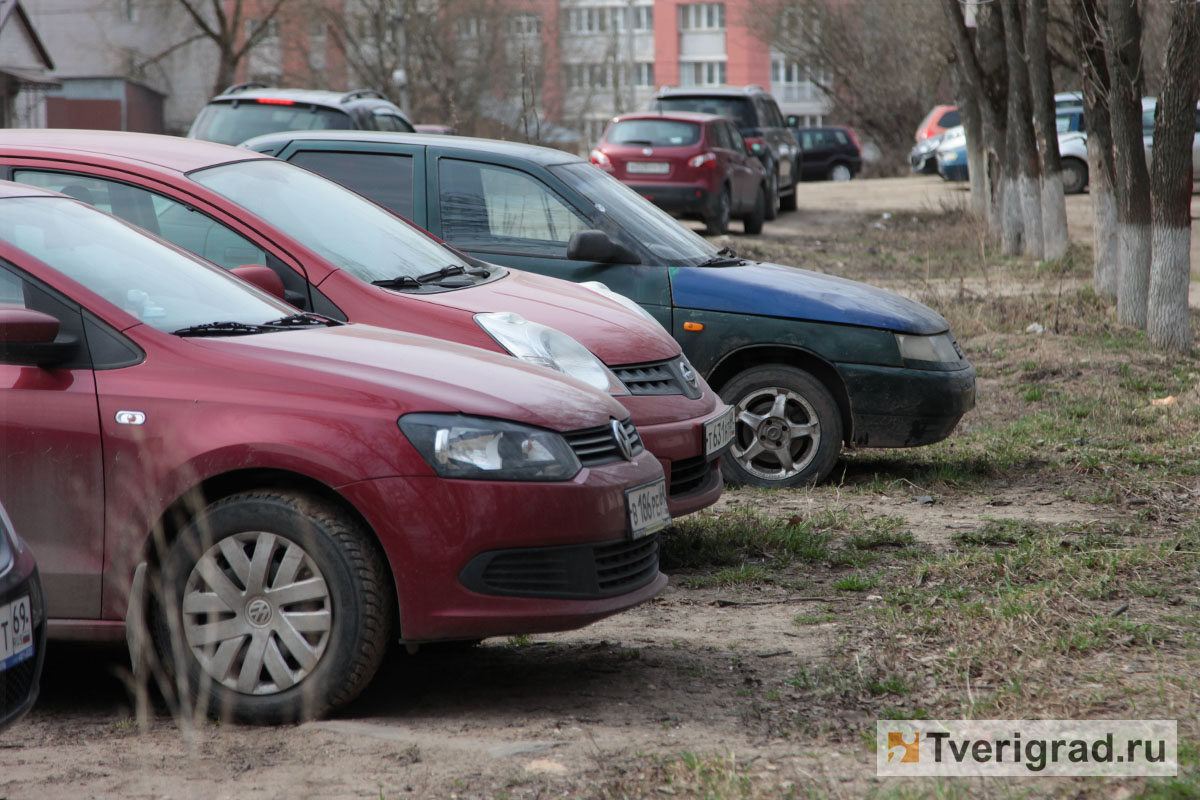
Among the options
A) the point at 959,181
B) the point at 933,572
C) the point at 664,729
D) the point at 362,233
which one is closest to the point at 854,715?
the point at 664,729

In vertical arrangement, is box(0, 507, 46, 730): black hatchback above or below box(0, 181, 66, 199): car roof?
below

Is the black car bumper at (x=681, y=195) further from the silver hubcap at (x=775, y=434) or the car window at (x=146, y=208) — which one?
the car window at (x=146, y=208)

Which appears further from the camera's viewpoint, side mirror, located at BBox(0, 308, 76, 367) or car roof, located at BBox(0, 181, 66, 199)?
car roof, located at BBox(0, 181, 66, 199)

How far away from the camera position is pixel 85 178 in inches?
204

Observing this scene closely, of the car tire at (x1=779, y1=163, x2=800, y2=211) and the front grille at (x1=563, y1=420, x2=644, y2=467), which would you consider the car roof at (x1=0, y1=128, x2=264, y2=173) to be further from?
the car tire at (x1=779, y1=163, x2=800, y2=211)

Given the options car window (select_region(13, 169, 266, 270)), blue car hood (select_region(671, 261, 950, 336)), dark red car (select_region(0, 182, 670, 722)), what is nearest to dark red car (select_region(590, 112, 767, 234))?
blue car hood (select_region(671, 261, 950, 336))

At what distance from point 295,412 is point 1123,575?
3.16 metres

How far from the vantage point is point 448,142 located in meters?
7.11

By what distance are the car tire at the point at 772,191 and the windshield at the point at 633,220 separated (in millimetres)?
16625

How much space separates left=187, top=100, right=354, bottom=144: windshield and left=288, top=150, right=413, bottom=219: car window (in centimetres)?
691

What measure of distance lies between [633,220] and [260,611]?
369 centimetres

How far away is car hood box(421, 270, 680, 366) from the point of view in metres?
5.48

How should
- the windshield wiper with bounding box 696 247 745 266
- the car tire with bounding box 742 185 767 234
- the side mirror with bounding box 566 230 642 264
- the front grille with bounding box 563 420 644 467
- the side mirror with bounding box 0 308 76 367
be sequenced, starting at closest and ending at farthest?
the side mirror with bounding box 0 308 76 367 < the front grille with bounding box 563 420 644 467 < the side mirror with bounding box 566 230 642 264 < the windshield wiper with bounding box 696 247 745 266 < the car tire with bounding box 742 185 767 234

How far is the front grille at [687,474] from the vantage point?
5.42 metres
